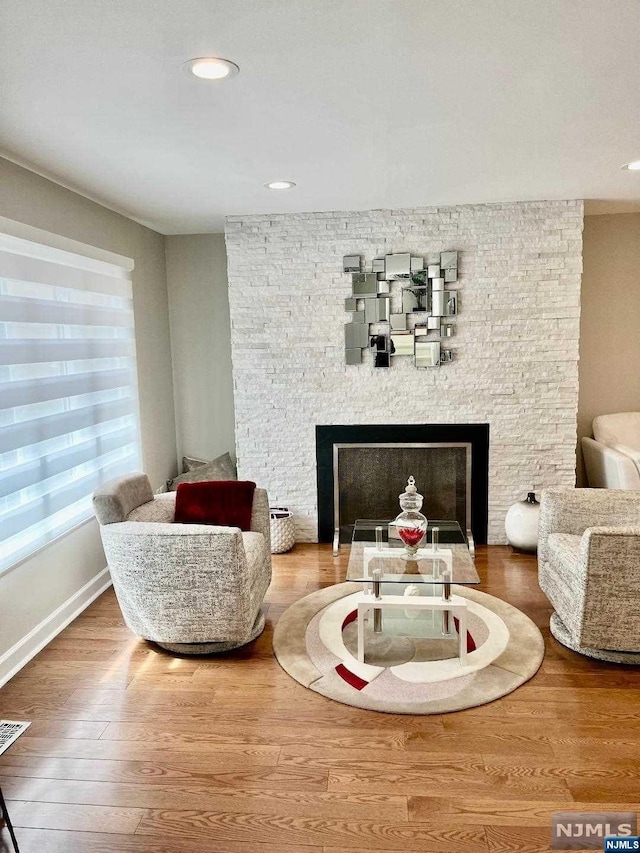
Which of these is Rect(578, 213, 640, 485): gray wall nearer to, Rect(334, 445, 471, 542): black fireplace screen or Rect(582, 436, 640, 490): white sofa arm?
Rect(582, 436, 640, 490): white sofa arm

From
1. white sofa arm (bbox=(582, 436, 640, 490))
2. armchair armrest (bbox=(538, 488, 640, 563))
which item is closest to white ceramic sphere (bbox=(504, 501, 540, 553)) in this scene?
white sofa arm (bbox=(582, 436, 640, 490))

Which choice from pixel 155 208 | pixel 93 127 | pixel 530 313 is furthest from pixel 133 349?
pixel 530 313

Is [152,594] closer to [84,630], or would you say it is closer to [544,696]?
[84,630]

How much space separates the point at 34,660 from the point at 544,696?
2.38 m

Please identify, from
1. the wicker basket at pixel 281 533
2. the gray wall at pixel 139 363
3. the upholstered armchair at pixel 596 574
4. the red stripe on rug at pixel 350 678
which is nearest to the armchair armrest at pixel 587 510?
the upholstered armchair at pixel 596 574

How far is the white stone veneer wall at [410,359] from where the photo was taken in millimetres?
4324

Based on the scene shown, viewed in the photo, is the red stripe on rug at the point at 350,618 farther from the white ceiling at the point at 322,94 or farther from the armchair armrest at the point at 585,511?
the white ceiling at the point at 322,94

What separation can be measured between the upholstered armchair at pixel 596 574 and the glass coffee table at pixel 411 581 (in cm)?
43

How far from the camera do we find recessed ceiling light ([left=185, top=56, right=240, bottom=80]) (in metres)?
1.91

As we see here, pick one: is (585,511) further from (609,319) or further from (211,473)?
(211,473)

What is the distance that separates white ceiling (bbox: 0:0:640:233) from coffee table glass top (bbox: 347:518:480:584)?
6.53ft

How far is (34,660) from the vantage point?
10.0ft

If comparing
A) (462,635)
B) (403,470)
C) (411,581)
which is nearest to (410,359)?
(403,470)

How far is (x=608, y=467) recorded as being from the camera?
4.34 metres
